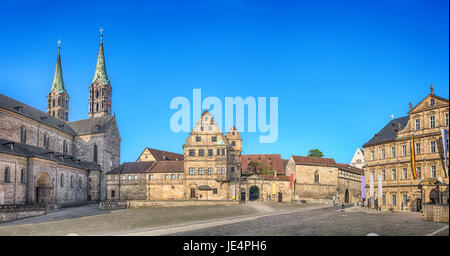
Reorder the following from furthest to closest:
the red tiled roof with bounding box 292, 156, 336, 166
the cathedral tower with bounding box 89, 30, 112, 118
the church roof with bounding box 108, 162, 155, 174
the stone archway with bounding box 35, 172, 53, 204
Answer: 1. the cathedral tower with bounding box 89, 30, 112, 118
2. the red tiled roof with bounding box 292, 156, 336, 166
3. the church roof with bounding box 108, 162, 155, 174
4. the stone archway with bounding box 35, 172, 53, 204

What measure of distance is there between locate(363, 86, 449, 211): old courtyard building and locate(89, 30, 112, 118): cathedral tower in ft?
223

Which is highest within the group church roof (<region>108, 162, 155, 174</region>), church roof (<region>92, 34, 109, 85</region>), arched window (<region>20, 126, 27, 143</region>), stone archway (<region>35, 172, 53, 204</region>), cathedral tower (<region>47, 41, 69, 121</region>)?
church roof (<region>92, 34, 109, 85</region>)

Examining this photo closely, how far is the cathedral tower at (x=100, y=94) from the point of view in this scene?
100188 millimetres

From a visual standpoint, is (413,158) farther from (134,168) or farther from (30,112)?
(30,112)

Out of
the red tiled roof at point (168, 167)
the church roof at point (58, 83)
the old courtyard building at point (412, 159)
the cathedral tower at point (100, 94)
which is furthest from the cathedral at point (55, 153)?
the old courtyard building at point (412, 159)

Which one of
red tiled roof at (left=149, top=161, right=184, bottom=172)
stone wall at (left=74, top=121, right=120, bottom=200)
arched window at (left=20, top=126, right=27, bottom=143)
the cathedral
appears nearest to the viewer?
the cathedral

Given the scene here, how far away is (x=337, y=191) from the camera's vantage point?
69.2 metres

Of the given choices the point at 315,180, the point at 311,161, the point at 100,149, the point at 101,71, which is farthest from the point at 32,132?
the point at 315,180

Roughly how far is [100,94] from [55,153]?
3263 cm

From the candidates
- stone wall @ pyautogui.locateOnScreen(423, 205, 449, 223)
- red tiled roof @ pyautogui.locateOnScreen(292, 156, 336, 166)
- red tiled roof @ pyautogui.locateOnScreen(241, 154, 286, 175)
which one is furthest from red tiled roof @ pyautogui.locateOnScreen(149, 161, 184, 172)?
stone wall @ pyautogui.locateOnScreen(423, 205, 449, 223)

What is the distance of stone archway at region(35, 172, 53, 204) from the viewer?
57.9 metres

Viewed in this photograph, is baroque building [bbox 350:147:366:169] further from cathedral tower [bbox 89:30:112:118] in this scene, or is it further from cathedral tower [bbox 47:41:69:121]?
cathedral tower [bbox 47:41:69:121]
